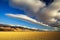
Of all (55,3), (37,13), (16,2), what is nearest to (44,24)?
(37,13)

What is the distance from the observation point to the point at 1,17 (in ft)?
8.38

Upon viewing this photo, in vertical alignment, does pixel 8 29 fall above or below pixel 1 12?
below

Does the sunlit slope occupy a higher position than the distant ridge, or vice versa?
the distant ridge

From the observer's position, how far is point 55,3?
8.64 ft

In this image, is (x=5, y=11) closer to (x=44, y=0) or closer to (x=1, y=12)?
(x=1, y=12)

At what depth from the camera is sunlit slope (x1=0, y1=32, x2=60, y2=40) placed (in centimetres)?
255

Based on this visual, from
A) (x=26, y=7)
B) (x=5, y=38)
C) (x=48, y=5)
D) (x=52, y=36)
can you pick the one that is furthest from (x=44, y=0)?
(x=5, y=38)

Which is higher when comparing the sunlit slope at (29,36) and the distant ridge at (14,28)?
the distant ridge at (14,28)

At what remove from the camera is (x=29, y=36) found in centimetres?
259

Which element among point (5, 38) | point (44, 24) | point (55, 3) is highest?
point (55, 3)

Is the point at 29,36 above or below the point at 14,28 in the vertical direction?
below

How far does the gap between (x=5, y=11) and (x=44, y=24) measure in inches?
24.7

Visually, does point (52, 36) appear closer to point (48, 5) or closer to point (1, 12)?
point (48, 5)

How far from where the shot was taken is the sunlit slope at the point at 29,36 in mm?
2549
